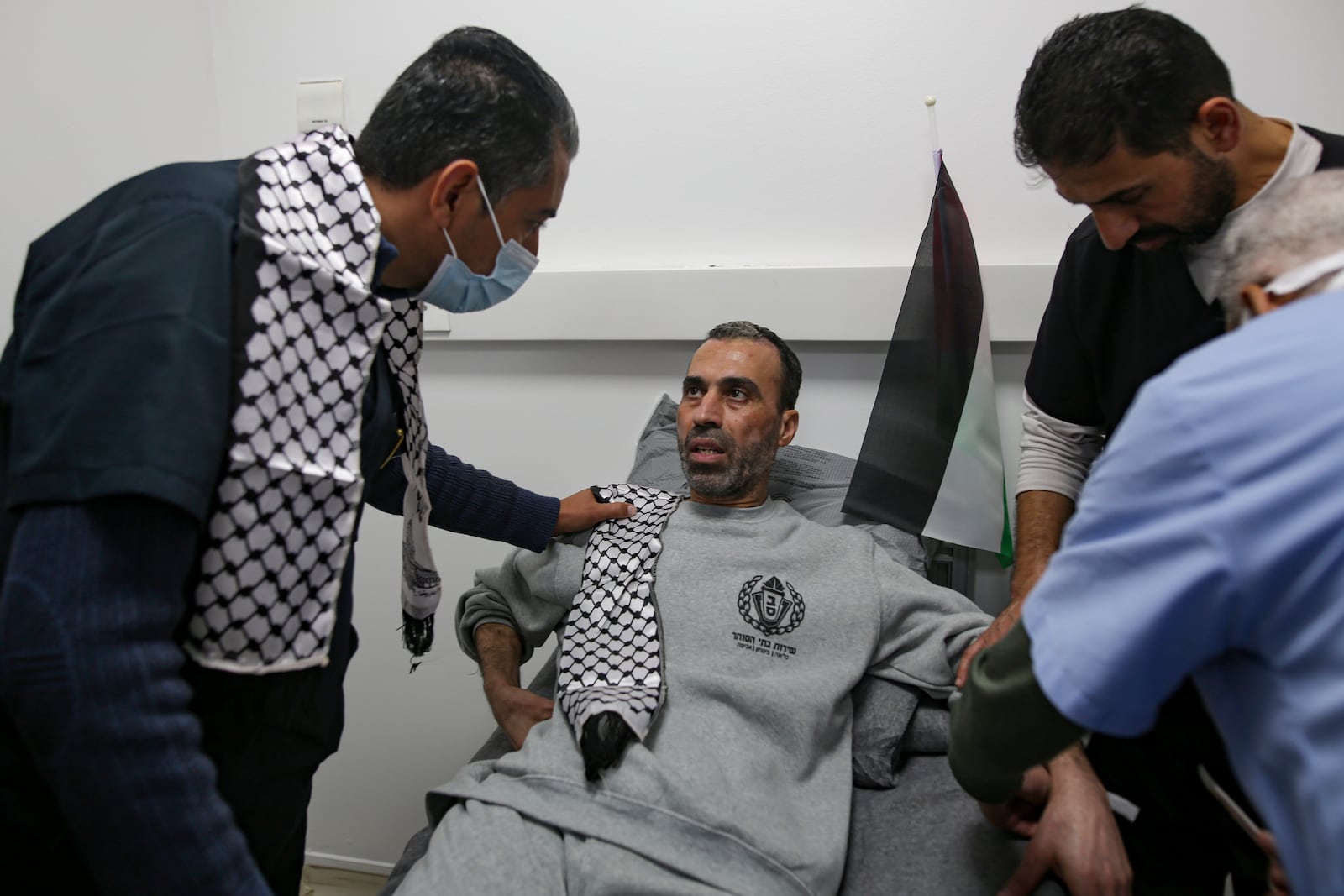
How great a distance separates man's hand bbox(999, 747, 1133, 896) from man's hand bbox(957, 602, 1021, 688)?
0.24 meters

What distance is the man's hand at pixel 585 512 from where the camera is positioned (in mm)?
1682

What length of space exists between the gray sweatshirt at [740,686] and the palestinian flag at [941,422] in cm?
19

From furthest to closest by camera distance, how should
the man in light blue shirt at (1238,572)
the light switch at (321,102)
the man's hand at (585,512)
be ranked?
the light switch at (321,102) → the man's hand at (585,512) → the man in light blue shirt at (1238,572)

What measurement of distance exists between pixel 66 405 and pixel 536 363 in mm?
1595

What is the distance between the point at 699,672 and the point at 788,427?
0.67 meters

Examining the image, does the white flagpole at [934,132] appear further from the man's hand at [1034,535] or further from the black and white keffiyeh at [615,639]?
the black and white keffiyeh at [615,639]

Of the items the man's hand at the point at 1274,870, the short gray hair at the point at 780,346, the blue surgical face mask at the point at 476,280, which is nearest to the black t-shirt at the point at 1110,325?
the short gray hair at the point at 780,346

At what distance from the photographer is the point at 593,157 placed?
7.01ft

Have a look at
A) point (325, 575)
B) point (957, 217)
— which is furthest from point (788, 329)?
point (325, 575)

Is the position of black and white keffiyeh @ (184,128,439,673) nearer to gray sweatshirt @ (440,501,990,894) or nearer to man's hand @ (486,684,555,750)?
gray sweatshirt @ (440,501,990,894)

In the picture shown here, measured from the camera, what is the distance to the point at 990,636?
143cm

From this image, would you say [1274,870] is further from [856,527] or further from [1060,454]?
[856,527]

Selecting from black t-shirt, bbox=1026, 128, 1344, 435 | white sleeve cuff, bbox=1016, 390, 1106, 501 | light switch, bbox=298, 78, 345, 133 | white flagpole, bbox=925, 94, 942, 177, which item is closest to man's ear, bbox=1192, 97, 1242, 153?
black t-shirt, bbox=1026, 128, 1344, 435

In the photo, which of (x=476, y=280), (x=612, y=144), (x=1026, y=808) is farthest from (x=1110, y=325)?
(x=612, y=144)
